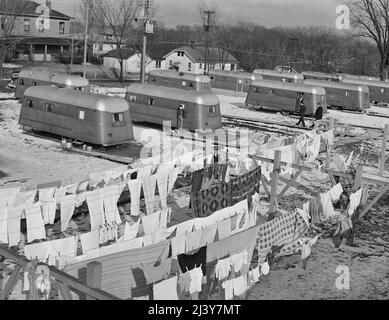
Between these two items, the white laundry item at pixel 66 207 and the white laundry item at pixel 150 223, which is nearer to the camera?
the white laundry item at pixel 150 223

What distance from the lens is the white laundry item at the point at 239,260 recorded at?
28.0 ft

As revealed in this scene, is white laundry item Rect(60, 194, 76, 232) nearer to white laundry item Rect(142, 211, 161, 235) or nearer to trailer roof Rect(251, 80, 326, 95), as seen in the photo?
white laundry item Rect(142, 211, 161, 235)

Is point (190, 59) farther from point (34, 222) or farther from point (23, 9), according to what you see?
point (34, 222)

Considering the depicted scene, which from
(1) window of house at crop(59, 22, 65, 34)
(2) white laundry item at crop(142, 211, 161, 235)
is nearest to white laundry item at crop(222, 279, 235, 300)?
(2) white laundry item at crop(142, 211, 161, 235)

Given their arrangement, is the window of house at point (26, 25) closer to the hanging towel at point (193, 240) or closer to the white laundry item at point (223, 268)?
the hanging towel at point (193, 240)

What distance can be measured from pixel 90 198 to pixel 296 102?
87.7 ft

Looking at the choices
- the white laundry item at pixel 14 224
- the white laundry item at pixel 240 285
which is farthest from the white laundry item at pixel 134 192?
the white laundry item at pixel 240 285

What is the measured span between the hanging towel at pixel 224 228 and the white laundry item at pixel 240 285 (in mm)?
1354

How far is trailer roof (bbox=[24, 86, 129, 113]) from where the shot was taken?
21.0 meters

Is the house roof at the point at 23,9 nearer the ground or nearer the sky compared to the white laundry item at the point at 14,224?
nearer the sky

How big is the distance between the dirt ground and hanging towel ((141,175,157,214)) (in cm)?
148

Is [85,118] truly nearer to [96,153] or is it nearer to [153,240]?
[96,153]

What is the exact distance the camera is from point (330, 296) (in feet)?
32.2
